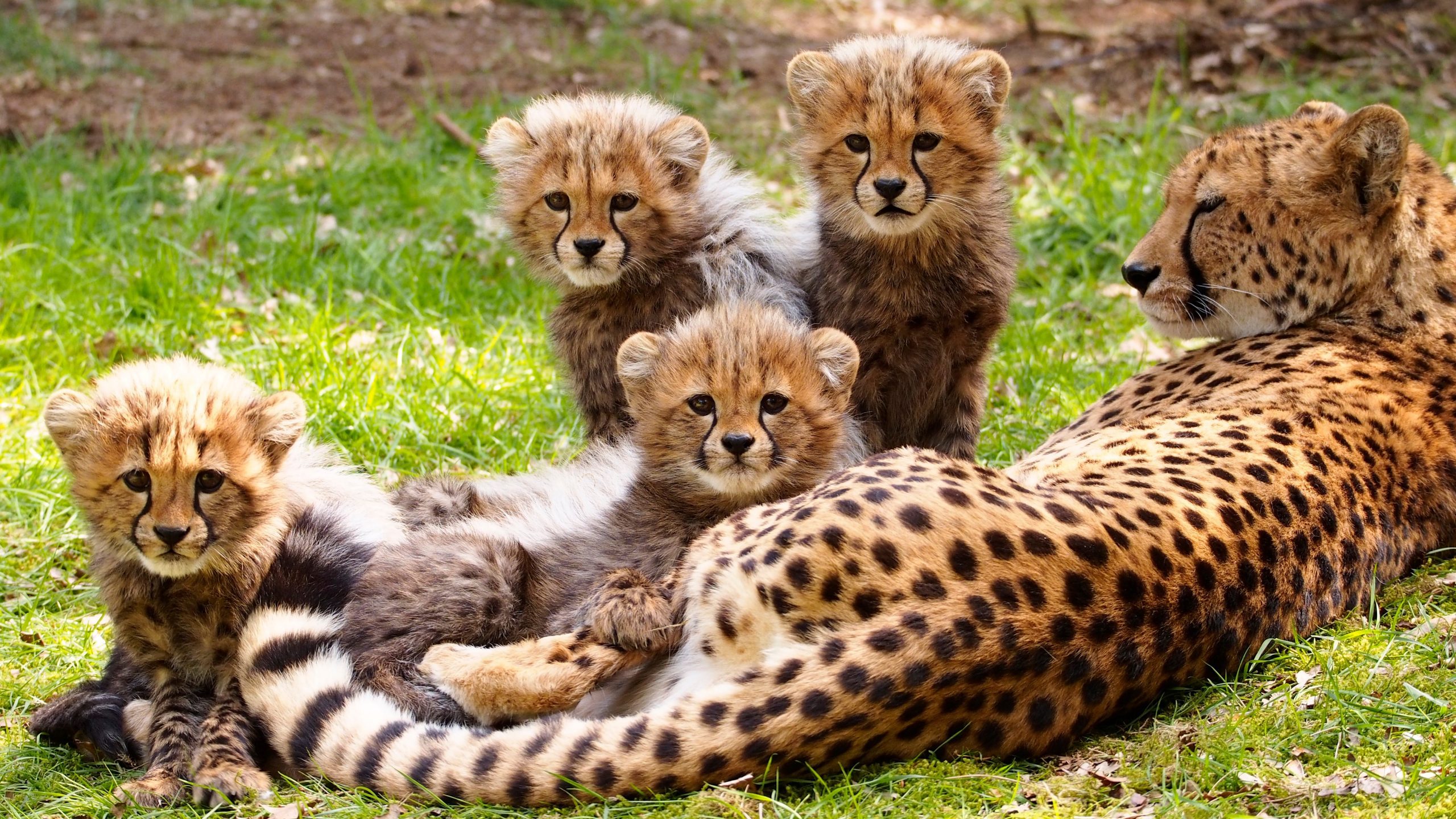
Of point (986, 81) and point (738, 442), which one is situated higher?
point (986, 81)

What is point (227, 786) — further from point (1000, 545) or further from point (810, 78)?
point (810, 78)

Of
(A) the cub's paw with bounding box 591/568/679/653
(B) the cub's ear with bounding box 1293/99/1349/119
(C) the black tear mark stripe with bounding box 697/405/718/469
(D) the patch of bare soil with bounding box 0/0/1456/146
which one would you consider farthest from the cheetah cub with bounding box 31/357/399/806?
(D) the patch of bare soil with bounding box 0/0/1456/146

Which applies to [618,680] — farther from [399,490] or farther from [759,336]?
[399,490]

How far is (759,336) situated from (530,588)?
0.85 metres

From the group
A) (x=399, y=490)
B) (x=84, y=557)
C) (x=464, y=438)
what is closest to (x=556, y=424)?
(x=464, y=438)

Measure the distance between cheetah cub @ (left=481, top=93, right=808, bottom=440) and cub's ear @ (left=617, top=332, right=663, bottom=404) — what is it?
17.4 inches

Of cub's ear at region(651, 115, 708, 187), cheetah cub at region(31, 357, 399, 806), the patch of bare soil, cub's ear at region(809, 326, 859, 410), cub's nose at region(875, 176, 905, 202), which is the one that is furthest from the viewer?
the patch of bare soil

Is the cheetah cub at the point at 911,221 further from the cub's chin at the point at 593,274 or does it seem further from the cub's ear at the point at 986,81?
the cub's chin at the point at 593,274

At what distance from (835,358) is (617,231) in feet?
2.84

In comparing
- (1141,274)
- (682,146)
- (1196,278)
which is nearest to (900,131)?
(682,146)

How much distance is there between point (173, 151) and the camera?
7.32 meters

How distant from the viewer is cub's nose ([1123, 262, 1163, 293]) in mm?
4324

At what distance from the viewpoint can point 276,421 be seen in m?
3.67

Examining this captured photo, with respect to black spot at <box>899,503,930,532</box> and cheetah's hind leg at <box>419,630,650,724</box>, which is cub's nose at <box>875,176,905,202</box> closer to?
black spot at <box>899,503,930,532</box>
